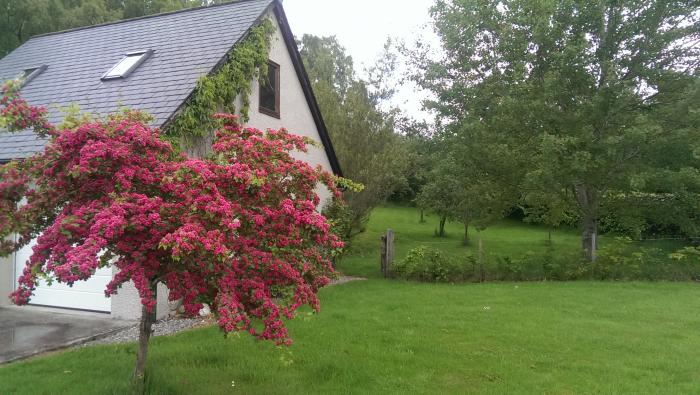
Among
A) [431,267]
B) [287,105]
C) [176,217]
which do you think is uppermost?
[287,105]

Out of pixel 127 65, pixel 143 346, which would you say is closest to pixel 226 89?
pixel 127 65

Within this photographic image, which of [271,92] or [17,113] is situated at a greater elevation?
[271,92]

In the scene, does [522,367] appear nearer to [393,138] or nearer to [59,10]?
[393,138]

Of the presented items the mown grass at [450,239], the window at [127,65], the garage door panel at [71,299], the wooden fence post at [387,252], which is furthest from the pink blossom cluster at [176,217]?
the mown grass at [450,239]

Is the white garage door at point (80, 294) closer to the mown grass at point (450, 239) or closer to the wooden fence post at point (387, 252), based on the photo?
the wooden fence post at point (387, 252)

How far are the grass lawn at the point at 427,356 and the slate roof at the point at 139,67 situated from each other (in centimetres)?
438

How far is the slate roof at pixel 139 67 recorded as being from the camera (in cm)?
998

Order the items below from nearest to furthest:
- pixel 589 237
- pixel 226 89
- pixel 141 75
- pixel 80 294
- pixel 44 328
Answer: pixel 44 328 → pixel 80 294 → pixel 226 89 → pixel 141 75 → pixel 589 237

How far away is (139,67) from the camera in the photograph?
11.4 m

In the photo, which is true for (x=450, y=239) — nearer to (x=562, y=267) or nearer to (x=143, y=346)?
(x=562, y=267)

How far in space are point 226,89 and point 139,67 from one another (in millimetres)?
2771

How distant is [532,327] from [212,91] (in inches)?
281

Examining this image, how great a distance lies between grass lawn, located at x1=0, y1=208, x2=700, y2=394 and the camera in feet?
18.6

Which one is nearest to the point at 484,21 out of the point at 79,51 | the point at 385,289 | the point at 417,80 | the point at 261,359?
the point at 417,80
